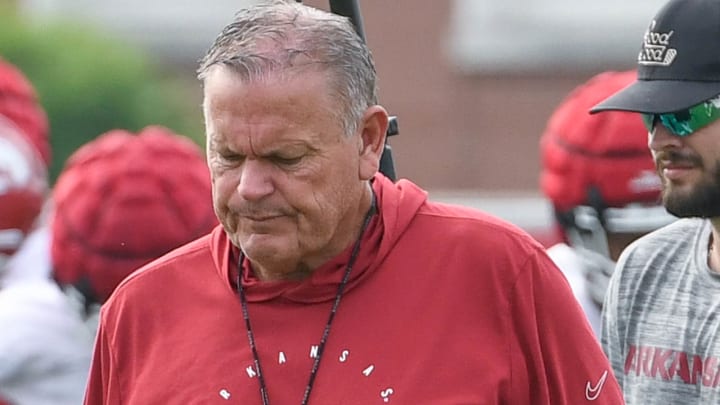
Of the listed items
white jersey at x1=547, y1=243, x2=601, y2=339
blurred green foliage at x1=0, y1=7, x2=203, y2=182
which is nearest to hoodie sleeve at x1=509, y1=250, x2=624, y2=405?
white jersey at x1=547, y1=243, x2=601, y2=339

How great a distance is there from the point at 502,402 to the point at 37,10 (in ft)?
82.1

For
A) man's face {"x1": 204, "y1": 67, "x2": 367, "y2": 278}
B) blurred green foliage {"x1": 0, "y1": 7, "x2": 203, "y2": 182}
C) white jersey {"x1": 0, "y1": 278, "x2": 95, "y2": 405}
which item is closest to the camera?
man's face {"x1": 204, "y1": 67, "x2": 367, "y2": 278}

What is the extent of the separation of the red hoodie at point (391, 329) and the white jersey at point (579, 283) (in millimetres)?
2360

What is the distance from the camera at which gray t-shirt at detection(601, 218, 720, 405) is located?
4.56 meters

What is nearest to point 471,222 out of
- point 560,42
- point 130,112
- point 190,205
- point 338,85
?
point 338,85

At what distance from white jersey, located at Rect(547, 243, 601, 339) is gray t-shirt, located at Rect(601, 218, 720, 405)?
158cm

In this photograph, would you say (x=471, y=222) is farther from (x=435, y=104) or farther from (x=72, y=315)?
(x=435, y=104)

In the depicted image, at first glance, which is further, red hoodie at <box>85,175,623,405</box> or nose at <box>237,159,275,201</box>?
red hoodie at <box>85,175,623,405</box>

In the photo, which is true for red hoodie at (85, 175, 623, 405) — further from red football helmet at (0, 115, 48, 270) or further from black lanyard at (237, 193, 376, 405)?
red football helmet at (0, 115, 48, 270)

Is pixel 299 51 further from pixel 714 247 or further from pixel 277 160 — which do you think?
pixel 714 247

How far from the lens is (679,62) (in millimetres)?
4609

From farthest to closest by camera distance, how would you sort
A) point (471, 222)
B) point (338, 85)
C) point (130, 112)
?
point (130, 112) < point (471, 222) < point (338, 85)

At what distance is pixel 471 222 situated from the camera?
13.6 feet

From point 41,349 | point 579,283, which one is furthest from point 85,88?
point 41,349
